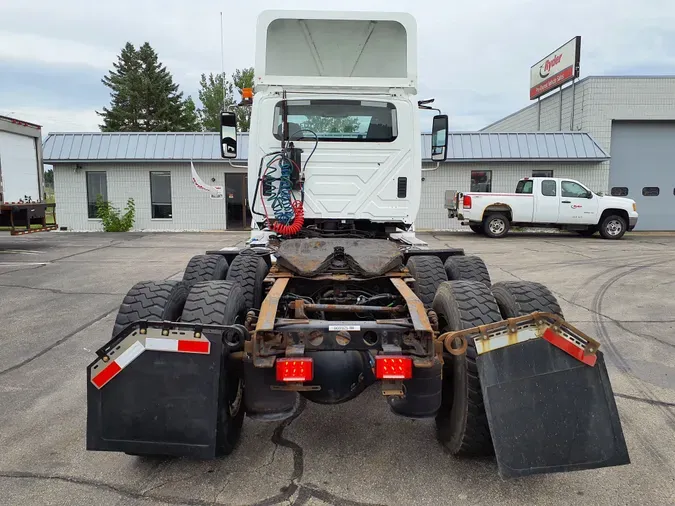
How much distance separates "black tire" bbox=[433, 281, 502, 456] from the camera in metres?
2.85

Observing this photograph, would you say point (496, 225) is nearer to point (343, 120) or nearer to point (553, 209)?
point (553, 209)

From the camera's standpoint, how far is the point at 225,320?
309 centimetres

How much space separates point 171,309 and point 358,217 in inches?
92.6

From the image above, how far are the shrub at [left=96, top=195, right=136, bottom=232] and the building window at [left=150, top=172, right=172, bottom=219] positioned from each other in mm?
836

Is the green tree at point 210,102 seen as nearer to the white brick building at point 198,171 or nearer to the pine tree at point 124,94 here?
the pine tree at point 124,94

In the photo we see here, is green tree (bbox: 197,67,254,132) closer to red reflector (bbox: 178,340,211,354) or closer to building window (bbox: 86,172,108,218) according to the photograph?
building window (bbox: 86,172,108,218)

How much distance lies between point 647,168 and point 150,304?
22.0m

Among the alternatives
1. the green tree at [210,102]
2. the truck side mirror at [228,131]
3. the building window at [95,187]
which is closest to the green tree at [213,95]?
the green tree at [210,102]

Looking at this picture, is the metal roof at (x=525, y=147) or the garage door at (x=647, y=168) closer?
A: the metal roof at (x=525, y=147)

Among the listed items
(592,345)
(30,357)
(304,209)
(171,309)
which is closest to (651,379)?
(592,345)

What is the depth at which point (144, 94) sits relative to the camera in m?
43.4

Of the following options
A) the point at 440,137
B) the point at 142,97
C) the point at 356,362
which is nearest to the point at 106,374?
the point at 356,362

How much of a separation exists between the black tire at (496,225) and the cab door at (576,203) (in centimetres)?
177

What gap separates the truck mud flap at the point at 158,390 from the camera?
267 cm
